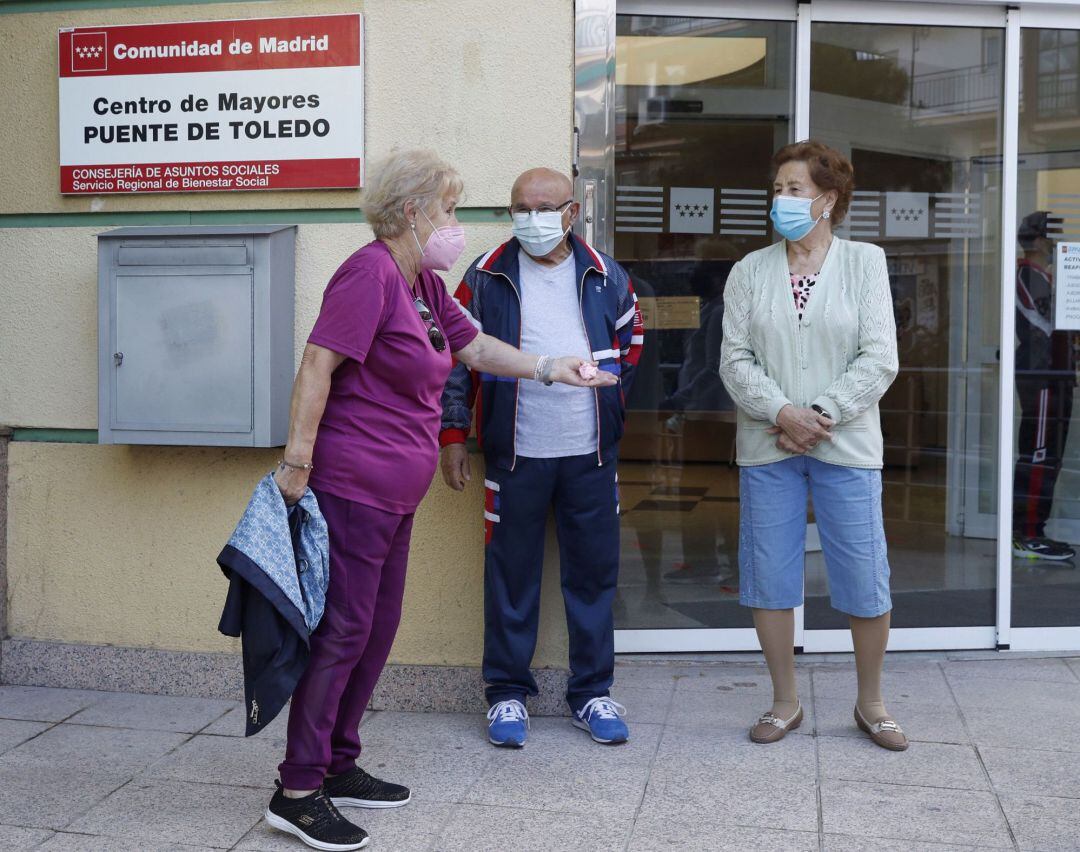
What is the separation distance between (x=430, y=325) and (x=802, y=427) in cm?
135

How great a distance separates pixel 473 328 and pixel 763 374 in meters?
1.08

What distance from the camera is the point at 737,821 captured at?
3.68 metres

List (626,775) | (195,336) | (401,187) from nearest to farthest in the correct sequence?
(401,187), (626,775), (195,336)

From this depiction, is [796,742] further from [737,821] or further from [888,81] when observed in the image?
[888,81]

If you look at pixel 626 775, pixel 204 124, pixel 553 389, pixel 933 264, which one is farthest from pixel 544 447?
pixel 933 264

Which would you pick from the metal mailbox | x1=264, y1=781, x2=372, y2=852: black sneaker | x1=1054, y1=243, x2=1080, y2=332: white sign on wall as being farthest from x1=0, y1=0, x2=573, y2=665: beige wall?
x1=1054, y1=243, x2=1080, y2=332: white sign on wall

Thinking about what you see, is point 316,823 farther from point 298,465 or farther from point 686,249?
point 686,249

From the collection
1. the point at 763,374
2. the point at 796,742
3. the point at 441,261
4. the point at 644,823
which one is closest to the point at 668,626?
the point at 796,742

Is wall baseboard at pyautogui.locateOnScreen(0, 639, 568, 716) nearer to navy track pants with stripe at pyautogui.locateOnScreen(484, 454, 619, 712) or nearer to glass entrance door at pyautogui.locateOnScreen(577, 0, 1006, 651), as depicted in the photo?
navy track pants with stripe at pyautogui.locateOnScreen(484, 454, 619, 712)

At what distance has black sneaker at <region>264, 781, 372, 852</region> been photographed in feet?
11.4

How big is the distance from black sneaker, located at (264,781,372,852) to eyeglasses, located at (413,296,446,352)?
133cm

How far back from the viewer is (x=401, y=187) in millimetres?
3623

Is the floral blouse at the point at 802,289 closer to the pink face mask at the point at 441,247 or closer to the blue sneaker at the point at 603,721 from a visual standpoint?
the pink face mask at the point at 441,247

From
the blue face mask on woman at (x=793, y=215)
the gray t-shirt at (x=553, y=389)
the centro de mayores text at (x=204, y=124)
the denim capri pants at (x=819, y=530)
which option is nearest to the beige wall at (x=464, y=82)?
the centro de mayores text at (x=204, y=124)
